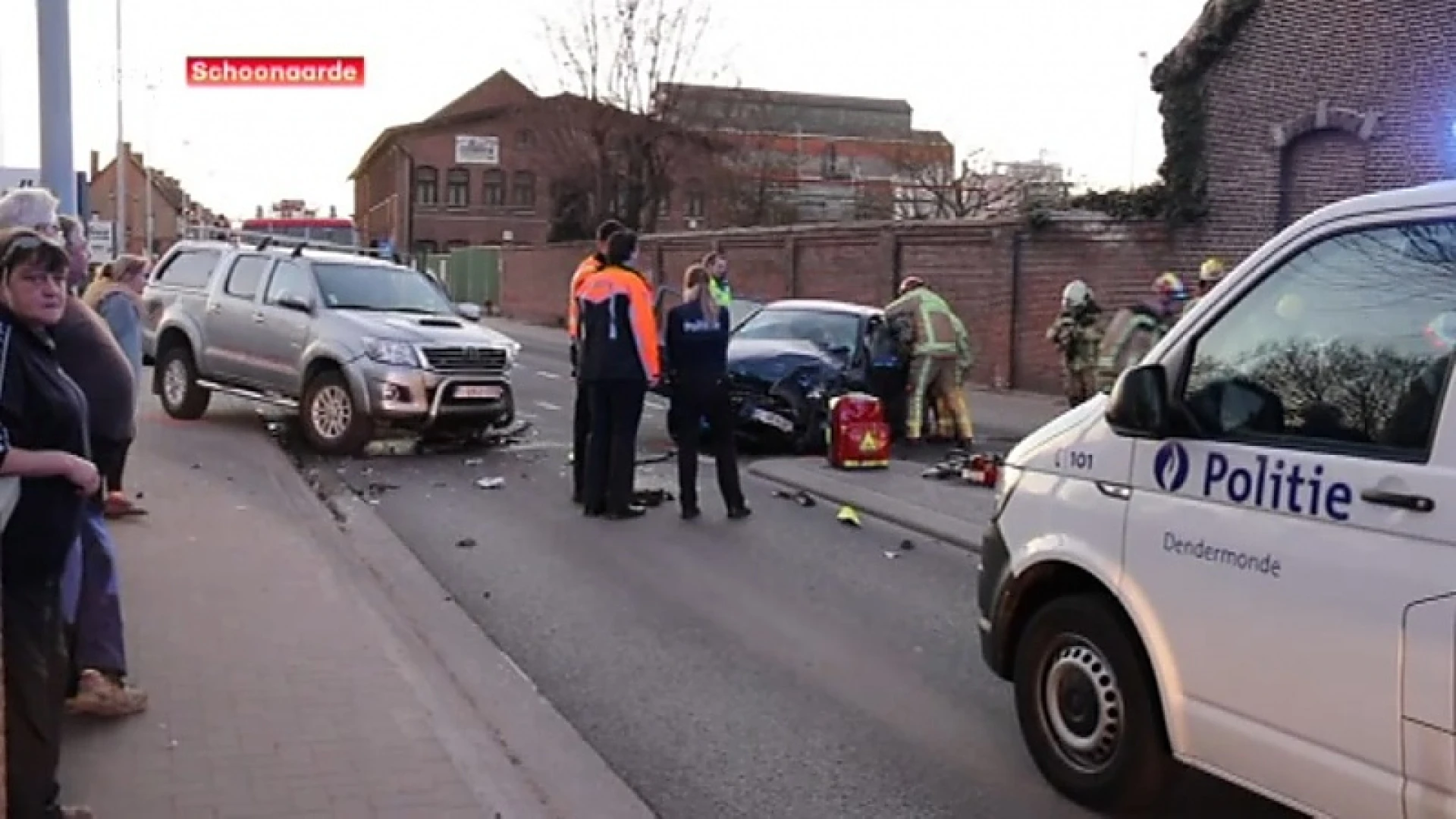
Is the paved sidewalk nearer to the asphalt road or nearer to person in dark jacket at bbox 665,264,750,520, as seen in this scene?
the asphalt road

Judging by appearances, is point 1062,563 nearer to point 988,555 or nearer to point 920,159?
point 988,555

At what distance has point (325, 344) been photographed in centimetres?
1337

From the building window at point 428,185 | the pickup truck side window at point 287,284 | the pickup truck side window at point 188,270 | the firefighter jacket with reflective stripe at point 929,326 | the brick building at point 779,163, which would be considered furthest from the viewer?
the building window at point 428,185

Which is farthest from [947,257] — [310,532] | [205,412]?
[310,532]

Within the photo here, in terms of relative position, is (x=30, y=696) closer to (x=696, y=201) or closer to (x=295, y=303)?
(x=295, y=303)

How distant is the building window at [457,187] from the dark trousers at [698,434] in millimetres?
72347

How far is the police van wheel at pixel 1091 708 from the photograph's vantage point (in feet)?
15.3

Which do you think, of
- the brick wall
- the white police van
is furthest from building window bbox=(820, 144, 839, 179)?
the white police van

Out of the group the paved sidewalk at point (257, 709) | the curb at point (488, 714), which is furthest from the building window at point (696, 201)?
the paved sidewalk at point (257, 709)

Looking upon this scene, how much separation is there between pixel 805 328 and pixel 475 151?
222 ft

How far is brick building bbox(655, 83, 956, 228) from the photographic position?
53281 mm

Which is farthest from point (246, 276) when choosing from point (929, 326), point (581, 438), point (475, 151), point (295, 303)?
point (475, 151)

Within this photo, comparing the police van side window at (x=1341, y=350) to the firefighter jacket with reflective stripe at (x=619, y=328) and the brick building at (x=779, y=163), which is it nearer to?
the firefighter jacket with reflective stripe at (x=619, y=328)

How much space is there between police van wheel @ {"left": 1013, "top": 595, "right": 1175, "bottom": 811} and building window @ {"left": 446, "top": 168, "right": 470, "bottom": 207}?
256 ft
